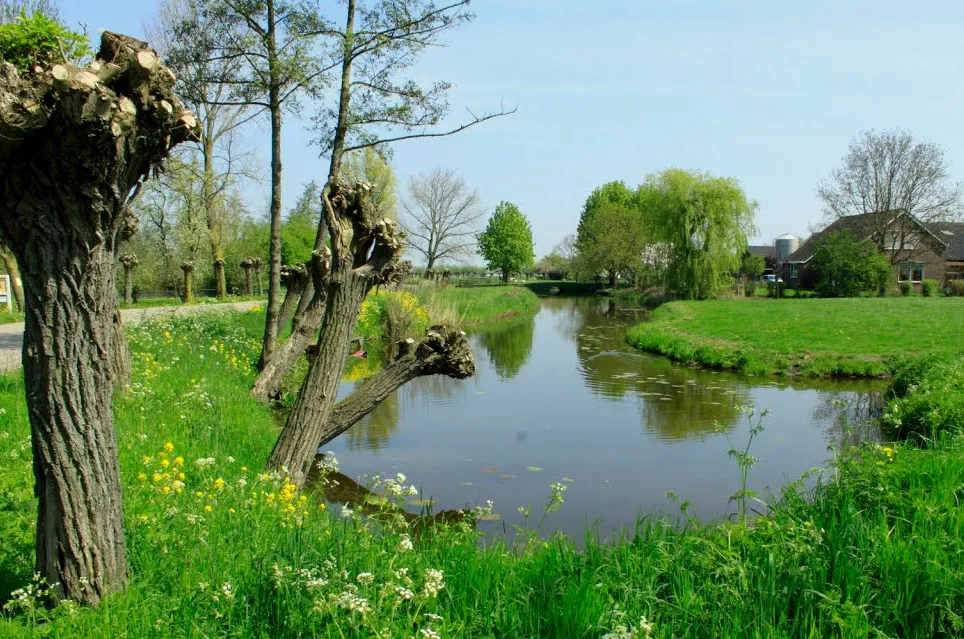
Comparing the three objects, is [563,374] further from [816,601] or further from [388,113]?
[816,601]

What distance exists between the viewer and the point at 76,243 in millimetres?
3076

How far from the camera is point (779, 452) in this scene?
32.1 feet

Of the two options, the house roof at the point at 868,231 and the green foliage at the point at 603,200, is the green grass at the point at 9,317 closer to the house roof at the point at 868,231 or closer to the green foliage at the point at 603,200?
the house roof at the point at 868,231

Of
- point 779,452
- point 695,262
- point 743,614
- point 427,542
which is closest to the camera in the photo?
point 743,614

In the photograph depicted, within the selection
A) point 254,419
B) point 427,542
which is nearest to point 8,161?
point 427,542

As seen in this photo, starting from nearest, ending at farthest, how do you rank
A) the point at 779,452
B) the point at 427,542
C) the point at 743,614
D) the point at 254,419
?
the point at 743,614
the point at 427,542
the point at 254,419
the point at 779,452

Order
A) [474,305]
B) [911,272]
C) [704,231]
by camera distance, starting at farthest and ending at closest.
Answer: [911,272] < [704,231] < [474,305]

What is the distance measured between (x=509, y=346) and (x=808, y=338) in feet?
30.5

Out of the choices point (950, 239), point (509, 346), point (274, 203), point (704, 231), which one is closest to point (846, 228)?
point (950, 239)

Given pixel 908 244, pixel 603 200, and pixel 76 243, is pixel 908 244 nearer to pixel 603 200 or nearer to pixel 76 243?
pixel 603 200

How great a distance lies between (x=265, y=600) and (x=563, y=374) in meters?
14.8

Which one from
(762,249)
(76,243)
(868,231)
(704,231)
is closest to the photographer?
(76,243)

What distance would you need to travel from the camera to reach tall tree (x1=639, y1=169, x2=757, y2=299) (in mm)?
39344

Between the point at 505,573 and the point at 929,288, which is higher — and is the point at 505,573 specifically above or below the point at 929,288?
below
